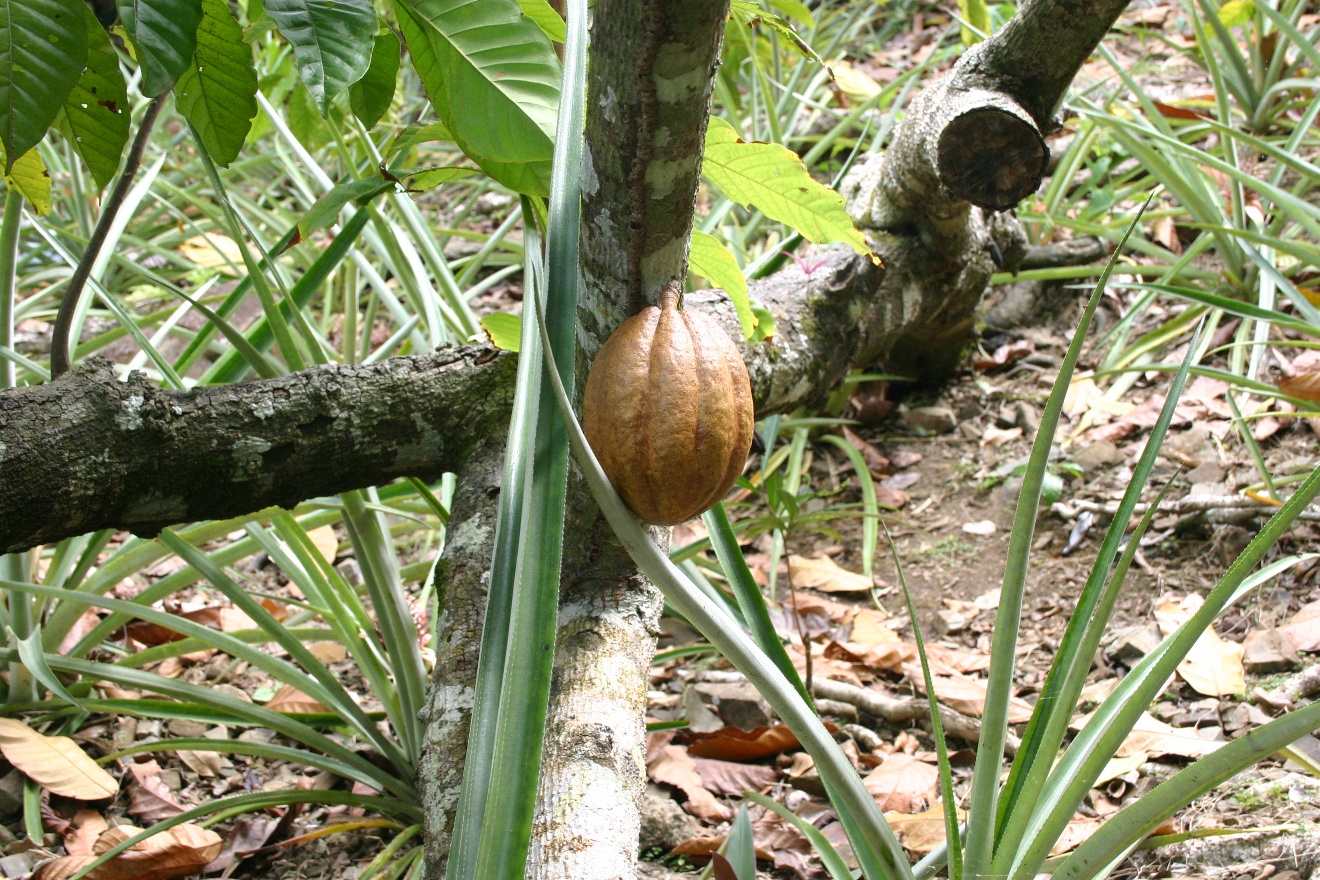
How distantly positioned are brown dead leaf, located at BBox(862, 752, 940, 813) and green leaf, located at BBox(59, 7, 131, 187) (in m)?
1.14

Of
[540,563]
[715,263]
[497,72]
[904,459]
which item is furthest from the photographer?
[904,459]

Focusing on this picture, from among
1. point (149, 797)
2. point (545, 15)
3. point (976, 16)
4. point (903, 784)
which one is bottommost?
point (149, 797)

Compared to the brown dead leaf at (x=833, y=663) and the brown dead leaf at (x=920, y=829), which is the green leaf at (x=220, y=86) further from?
the brown dead leaf at (x=833, y=663)

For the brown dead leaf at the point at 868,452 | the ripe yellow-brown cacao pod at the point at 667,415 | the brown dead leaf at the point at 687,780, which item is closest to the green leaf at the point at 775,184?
the ripe yellow-brown cacao pod at the point at 667,415

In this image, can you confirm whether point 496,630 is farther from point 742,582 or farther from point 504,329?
point 504,329

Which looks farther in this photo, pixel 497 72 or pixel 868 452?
pixel 868 452

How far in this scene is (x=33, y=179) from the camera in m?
0.97

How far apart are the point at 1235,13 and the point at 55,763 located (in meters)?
3.20

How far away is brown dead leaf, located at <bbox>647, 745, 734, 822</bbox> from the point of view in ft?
4.32

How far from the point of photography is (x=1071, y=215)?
2805 mm

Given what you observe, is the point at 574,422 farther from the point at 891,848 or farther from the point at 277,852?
the point at 277,852

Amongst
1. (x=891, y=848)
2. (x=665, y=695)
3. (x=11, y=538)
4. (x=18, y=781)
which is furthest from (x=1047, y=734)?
(x=18, y=781)

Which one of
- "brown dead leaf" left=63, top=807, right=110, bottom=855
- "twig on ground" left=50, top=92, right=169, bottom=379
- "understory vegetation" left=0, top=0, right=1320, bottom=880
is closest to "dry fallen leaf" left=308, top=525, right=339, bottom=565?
"understory vegetation" left=0, top=0, right=1320, bottom=880

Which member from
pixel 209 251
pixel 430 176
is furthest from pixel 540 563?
pixel 209 251
